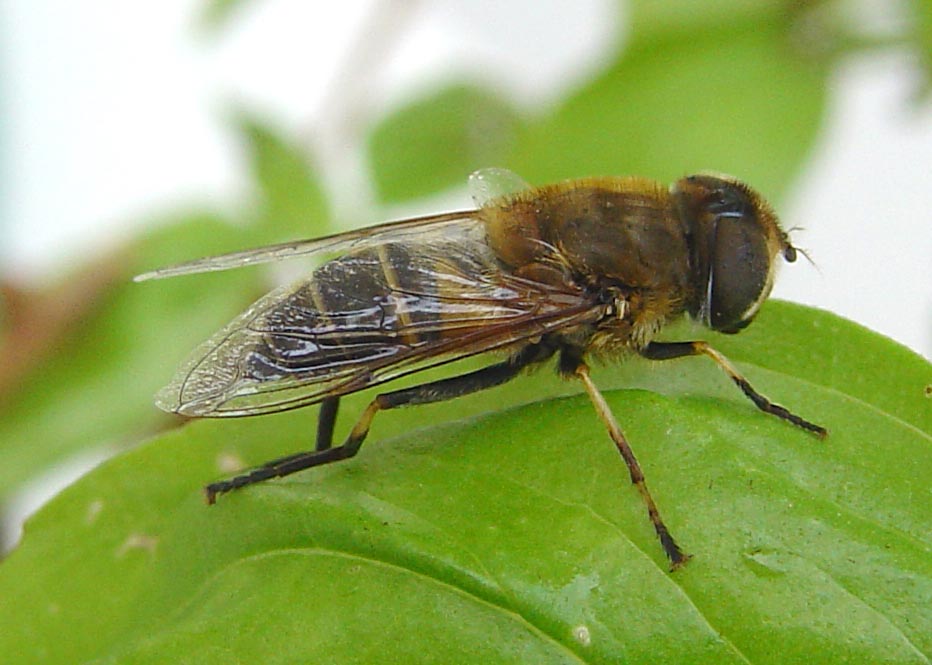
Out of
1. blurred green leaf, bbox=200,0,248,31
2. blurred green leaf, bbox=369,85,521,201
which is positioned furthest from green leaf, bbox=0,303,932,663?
blurred green leaf, bbox=200,0,248,31

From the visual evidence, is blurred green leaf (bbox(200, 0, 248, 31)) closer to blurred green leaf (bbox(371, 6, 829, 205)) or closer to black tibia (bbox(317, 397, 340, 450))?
blurred green leaf (bbox(371, 6, 829, 205))

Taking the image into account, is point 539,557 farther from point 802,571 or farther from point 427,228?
point 427,228

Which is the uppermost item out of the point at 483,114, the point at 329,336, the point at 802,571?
the point at 483,114

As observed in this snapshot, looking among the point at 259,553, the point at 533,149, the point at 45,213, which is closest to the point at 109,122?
the point at 45,213

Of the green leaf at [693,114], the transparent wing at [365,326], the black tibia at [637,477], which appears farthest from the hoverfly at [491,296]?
the green leaf at [693,114]

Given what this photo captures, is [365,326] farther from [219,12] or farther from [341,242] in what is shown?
[219,12]

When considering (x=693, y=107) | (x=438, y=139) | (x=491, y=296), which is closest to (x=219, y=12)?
(x=438, y=139)

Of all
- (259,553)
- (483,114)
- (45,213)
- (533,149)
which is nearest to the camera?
(259,553)
